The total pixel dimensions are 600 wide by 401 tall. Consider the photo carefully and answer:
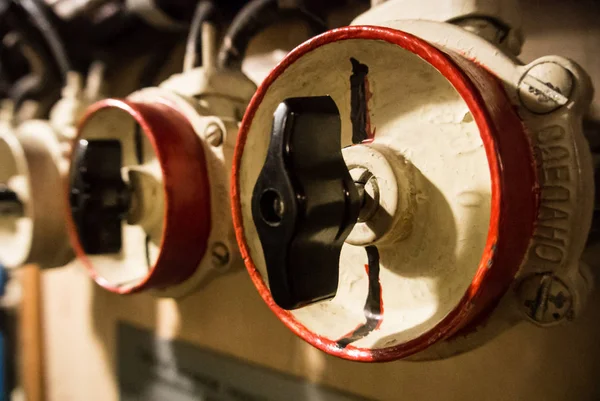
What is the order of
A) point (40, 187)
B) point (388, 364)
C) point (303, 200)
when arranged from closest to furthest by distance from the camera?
1. point (303, 200)
2. point (388, 364)
3. point (40, 187)

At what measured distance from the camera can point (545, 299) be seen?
337mm

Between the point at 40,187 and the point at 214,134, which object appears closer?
the point at 214,134

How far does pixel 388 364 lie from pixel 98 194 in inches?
14.4

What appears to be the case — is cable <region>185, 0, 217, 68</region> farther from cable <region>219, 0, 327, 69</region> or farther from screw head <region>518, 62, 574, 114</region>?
screw head <region>518, 62, 574, 114</region>

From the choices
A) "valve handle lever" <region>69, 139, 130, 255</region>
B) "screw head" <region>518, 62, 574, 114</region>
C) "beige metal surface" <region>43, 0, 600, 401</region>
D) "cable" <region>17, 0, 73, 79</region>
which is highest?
"cable" <region>17, 0, 73, 79</region>

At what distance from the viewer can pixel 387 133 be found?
16.4 inches

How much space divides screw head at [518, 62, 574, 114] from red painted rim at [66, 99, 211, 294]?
12.8 inches

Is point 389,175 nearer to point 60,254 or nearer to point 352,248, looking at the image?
point 352,248

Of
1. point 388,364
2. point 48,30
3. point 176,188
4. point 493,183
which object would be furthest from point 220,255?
point 48,30

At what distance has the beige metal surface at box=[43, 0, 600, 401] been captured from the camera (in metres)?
0.41

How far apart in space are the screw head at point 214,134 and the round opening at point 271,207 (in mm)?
232

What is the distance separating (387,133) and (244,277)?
0.91ft

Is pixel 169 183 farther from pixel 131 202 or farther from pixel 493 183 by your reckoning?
pixel 493 183

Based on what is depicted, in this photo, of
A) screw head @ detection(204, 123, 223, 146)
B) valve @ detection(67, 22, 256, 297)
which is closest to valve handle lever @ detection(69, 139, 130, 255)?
valve @ detection(67, 22, 256, 297)
